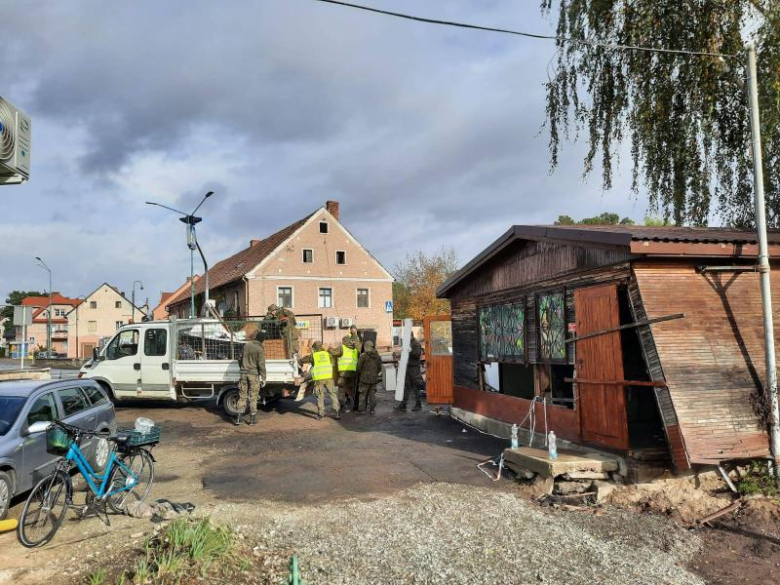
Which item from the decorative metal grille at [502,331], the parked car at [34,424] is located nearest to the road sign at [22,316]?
the parked car at [34,424]

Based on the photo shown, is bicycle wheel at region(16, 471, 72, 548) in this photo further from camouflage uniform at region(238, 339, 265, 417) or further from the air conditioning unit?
camouflage uniform at region(238, 339, 265, 417)

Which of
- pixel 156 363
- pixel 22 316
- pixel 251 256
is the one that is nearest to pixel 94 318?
pixel 251 256

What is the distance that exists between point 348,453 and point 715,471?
5.32m

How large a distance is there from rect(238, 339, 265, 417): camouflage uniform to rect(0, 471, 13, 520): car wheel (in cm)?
649

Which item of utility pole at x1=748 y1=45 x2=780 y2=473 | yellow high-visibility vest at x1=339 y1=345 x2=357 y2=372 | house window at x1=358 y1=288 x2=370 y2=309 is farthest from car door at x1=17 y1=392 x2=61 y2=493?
house window at x1=358 y1=288 x2=370 y2=309

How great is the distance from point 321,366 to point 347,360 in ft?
3.92

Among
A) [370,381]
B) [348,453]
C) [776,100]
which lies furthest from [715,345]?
[370,381]

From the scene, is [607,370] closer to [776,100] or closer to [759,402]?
[759,402]

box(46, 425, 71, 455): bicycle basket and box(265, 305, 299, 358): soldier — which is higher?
box(265, 305, 299, 358): soldier

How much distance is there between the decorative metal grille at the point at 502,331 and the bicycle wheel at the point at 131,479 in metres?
6.11

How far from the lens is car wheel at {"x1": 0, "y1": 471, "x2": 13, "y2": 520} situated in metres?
5.80

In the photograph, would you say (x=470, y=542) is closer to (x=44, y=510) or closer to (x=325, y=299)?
(x=44, y=510)

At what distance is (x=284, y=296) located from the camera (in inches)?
1499

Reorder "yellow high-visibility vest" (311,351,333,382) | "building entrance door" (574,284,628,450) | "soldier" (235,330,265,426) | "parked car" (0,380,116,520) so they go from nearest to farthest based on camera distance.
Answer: "parked car" (0,380,116,520), "building entrance door" (574,284,628,450), "soldier" (235,330,265,426), "yellow high-visibility vest" (311,351,333,382)
